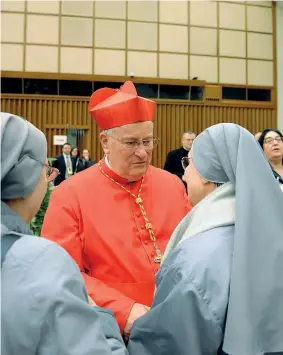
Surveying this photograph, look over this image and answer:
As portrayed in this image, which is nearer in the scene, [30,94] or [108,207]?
[108,207]

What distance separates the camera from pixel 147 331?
1.24 m

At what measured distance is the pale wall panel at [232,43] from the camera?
10.1 metres

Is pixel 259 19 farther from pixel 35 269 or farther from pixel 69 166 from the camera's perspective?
pixel 35 269

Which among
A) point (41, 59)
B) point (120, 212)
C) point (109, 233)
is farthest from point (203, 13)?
point (109, 233)

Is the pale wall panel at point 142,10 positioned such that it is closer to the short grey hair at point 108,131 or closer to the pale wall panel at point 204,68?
the pale wall panel at point 204,68

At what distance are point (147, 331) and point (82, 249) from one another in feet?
1.96

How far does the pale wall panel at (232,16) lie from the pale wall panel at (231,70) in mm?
833

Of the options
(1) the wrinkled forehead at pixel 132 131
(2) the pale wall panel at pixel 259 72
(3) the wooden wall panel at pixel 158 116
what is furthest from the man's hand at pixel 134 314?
(2) the pale wall panel at pixel 259 72

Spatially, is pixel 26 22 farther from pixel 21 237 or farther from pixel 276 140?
pixel 21 237

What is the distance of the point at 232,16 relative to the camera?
33.0ft

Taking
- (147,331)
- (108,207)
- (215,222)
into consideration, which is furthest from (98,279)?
(215,222)

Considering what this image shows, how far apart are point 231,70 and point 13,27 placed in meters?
5.28

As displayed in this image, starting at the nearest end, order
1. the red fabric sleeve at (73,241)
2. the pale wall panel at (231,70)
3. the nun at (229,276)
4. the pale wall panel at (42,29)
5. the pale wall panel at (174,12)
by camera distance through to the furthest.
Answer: the nun at (229,276) → the red fabric sleeve at (73,241) → the pale wall panel at (42,29) → the pale wall panel at (174,12) → the pale wall panel at (231,70)

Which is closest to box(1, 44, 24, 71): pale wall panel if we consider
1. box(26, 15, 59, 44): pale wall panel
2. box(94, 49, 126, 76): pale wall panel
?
box(26, 15, 59, 44): pale wall panel
